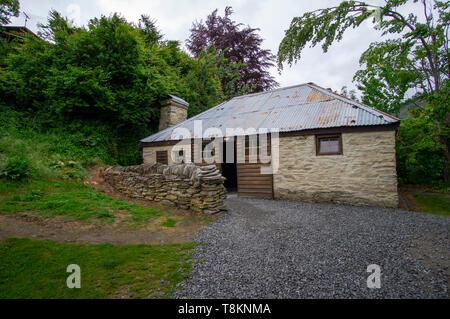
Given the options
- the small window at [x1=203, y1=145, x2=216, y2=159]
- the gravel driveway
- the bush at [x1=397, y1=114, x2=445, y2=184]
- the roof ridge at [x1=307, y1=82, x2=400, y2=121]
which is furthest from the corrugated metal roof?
the bush at [x1=397, y1=114, x2=445, y2=184]

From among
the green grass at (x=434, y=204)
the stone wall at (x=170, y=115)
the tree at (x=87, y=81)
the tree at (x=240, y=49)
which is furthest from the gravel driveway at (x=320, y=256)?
the tree at (x=240, y=49)

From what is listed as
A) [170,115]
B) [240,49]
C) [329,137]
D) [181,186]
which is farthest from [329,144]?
[240,49]

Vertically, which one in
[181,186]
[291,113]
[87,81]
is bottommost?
[181,186]

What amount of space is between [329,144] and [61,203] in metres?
9.63

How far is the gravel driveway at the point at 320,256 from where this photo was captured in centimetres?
265

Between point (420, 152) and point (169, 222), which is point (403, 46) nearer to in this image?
point (420, 152)

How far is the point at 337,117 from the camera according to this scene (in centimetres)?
803

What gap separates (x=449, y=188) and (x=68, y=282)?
15.9 meters

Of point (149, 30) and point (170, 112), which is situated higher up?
point (149, 30)

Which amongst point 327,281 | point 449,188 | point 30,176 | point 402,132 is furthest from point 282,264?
point 402,132

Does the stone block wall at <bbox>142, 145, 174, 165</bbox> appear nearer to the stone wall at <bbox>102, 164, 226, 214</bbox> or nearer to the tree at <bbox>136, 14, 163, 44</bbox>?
the stone wall at <bbox>102, 164, 226, 214</bbox>

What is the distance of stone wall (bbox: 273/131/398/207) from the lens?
7.09m

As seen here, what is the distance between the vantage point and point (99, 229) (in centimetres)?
462

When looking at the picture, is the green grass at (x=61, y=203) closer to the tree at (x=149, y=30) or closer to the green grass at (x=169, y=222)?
the green grass at (x=169, y=222)
